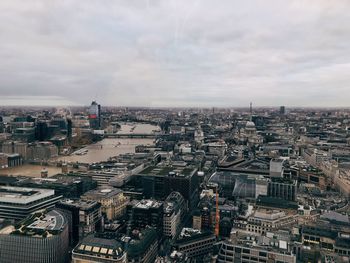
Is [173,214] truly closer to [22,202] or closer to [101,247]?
[101,247]

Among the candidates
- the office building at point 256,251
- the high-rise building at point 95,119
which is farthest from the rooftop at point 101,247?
the high-rise building at point 95,119

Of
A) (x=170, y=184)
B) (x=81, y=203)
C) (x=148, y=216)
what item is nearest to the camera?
(x=148, y=216)

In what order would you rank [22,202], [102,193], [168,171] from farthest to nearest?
1. [168,171]
2. [102,193]
3. [22,202]

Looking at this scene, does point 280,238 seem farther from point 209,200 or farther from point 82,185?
point 82,185

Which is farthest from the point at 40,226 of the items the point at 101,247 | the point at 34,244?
the point at 101,247

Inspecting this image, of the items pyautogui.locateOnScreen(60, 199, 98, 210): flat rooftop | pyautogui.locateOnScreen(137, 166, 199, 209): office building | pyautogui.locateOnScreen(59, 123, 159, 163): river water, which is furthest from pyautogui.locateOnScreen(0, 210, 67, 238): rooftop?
pyautogui.locateOnScreen(59, 123, 159, 163): river water
